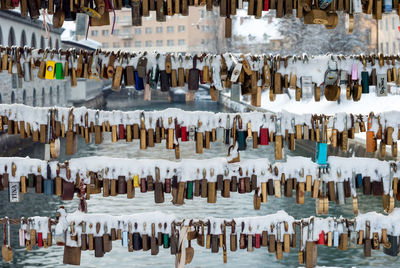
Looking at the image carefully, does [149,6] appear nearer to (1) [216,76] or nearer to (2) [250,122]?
(1) [216,76]

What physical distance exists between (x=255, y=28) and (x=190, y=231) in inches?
3750

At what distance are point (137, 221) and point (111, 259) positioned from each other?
1004 cm

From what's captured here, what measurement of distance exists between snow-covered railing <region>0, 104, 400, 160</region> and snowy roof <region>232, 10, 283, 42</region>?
301ft

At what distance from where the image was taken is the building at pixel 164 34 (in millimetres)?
104856

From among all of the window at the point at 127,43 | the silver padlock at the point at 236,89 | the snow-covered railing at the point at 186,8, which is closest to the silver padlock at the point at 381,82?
the snow-covered railing at the point at 186,8

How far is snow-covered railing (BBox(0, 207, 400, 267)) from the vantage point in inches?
240

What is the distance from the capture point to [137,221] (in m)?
6.10

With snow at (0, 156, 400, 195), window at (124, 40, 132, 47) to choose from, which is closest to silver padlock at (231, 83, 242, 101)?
snow at (0, 156, 400, 195)

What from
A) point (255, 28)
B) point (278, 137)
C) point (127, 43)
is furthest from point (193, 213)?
point (127, 43)

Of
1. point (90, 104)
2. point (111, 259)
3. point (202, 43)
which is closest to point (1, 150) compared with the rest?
point (111, 259)

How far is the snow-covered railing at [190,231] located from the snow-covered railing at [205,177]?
0.57 ft

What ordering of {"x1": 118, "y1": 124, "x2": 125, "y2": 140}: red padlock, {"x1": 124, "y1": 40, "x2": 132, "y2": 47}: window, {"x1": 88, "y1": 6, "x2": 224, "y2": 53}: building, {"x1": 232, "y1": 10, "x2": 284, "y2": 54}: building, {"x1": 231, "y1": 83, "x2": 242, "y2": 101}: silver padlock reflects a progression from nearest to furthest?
{"x1": 118, "y1": 124, "x2": 125, "y2": 140}: red padlock
{"x1": 231, "y1": 83, "x2": 242, "y2": 101}: silver padlock
{"x1": 232, "y1": 10, "x2": 284, "y2": 54}: building
{"x1": 88, "y1": 6, "x2": 224, "y2": 53}: building
{"x1": 124, "y1": 40, "x2": 132, "y2": 47}: window

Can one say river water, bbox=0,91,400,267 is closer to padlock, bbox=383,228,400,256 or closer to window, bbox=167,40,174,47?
padlock, bbox=383,228,400,256

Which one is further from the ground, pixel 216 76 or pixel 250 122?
pixel 216 76
